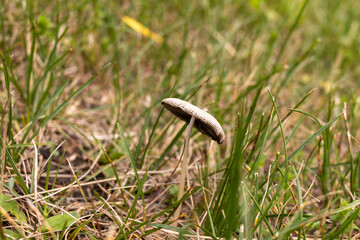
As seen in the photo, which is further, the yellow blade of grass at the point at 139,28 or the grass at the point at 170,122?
the yellow blade of grass at the point at 139,28

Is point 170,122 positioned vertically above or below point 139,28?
below

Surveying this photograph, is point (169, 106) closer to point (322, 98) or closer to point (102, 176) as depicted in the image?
point (102, 176)

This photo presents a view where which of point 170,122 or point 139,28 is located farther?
point 139,28

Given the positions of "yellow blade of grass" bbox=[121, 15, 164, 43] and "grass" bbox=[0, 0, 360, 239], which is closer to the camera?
"grass" bbox=[0, 0, 360, 239]

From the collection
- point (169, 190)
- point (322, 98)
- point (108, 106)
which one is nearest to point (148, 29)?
point (108, 106)

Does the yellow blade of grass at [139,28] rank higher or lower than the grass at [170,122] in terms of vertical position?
higher
